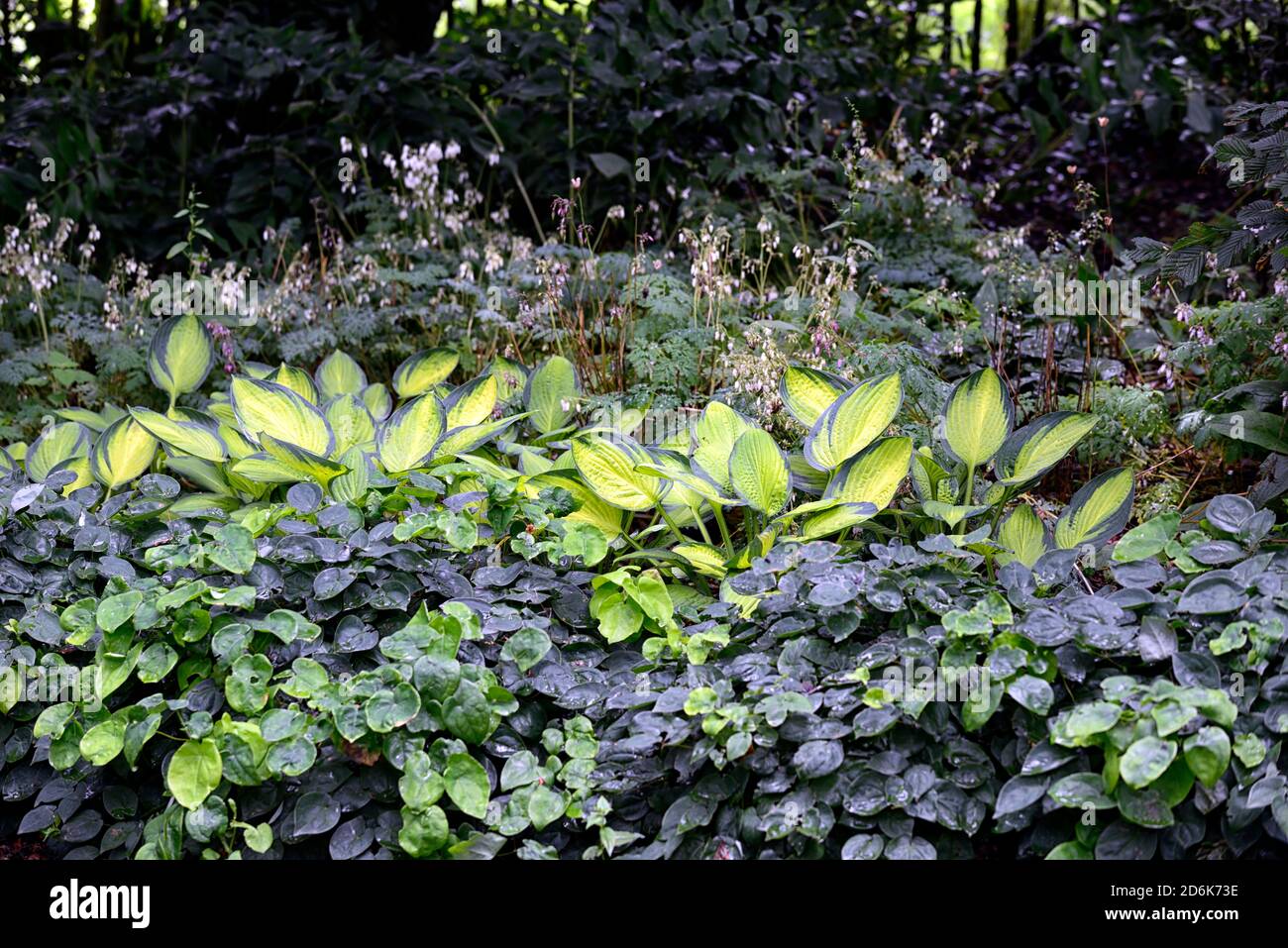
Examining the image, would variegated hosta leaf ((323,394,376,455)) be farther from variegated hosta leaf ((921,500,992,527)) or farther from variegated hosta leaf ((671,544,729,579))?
variegated hosta leaf ((921,500,992,527))

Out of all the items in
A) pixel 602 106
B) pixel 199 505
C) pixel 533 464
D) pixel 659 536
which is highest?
pixel 602 106

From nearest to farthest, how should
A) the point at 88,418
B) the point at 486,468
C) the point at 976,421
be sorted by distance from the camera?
the point at 976,421 → the point at 486,468 → the point at 88,418

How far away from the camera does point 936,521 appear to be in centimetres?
261

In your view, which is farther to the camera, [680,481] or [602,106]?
[602,106]

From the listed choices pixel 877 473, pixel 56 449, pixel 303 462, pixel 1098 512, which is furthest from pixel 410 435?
pixel 1098 512

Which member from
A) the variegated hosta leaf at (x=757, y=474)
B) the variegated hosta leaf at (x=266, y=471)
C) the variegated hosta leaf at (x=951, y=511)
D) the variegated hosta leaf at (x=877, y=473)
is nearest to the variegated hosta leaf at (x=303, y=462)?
the variegated hosta leaf at (x=266, y=471)

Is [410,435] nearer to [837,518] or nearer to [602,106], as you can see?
[837,518]

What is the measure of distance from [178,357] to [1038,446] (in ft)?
7.83

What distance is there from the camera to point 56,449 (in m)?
3.07

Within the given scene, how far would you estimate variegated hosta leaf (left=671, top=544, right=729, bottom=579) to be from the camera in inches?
98.2

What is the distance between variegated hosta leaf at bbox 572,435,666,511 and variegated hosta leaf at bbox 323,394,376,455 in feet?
2.20

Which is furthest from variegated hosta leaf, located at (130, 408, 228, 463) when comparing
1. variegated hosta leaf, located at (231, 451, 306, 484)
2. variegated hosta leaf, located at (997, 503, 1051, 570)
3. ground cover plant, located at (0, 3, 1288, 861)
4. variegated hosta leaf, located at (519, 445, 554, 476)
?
variegated hosta leaf, located at (997, 503, 1051, 570)
